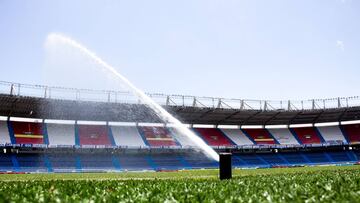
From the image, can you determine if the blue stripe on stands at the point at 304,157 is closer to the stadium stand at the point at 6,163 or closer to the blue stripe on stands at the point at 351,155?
Answer: the blue stripe on stands at the point at 351,155

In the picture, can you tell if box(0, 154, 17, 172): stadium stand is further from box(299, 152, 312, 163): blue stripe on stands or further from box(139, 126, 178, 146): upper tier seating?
box(299, 152, 312, 163): blue stripe on stands

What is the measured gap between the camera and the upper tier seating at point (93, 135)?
2035 inches

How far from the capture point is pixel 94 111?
5256cm

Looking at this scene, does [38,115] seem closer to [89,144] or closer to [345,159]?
[89,144]

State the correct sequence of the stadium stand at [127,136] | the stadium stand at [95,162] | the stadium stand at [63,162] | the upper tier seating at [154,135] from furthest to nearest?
1. the stadium stand at [127,136]
2. the upper tier seating at [154,135]
3. the stadium stand at [95,162]
4. the stadium stand at [63,162]

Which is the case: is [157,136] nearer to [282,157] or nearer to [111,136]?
[111,136]

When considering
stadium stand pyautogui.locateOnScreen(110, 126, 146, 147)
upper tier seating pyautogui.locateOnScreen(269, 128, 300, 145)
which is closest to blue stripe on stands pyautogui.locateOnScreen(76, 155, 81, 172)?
stadium stand pyautogui.locateOnScreen(110, 126, 146, 147)

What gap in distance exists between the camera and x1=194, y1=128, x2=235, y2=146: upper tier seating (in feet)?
196

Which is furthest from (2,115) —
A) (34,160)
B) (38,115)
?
(34,160)

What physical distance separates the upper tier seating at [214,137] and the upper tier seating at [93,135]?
57.7 ft

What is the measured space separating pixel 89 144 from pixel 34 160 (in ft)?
26.0

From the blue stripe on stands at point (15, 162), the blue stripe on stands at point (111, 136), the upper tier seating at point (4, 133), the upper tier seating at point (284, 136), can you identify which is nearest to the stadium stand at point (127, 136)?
the blue stripe on stands at point (111, 136)

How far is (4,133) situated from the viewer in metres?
47.4

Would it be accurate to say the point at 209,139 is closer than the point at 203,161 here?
No
